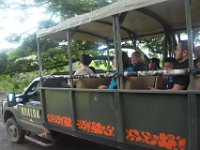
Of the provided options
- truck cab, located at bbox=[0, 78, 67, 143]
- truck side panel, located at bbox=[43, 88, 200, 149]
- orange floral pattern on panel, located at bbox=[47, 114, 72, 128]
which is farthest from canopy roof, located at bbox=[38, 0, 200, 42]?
orange floral pattern on panel, located at bbox=[47, 114, 72, 128]

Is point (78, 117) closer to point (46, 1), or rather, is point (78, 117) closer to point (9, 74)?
point (46, 1)

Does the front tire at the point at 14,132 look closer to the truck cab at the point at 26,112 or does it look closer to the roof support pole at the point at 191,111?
the truck cab at the point at 26,112

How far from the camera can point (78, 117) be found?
4.87m

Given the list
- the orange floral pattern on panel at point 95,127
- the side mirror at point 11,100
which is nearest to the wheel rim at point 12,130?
the side mirror at point 11,100

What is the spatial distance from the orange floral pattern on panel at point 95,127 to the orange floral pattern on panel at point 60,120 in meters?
0.26

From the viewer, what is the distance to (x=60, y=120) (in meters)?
5.34

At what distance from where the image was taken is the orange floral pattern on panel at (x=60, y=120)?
201 inches

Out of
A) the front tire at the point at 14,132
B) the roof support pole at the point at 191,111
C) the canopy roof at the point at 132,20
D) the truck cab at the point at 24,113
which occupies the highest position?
the canopy roof at the point at 132,20

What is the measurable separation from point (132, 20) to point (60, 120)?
2079mm

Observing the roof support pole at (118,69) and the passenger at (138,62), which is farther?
the passenger at (138,62)

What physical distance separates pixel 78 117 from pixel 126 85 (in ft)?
3.83

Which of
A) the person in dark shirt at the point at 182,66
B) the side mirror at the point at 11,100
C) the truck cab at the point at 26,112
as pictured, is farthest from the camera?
the side mirror at the point at 11,100

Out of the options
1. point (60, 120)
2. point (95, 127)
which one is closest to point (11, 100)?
point (60, 120)

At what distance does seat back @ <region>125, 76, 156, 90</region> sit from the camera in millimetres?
4070
